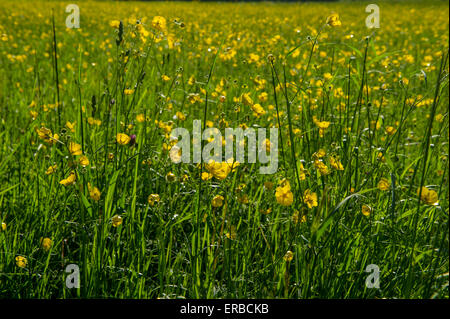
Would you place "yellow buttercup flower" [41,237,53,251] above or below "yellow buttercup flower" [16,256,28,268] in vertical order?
above

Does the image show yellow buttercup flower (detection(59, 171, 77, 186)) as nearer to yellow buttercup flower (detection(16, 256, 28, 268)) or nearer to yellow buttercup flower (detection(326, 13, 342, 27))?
yellow buttercup flower (detection(16, 256, 28, 268))

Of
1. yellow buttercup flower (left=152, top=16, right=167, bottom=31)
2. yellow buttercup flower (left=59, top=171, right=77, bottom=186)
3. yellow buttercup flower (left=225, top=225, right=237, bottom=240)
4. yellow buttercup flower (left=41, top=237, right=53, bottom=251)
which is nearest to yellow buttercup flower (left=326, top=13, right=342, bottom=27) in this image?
yellow buttercup flower (left=152, top=16, right=167, bottom=31)

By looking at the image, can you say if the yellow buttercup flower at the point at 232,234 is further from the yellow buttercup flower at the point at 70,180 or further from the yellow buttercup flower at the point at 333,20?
the yellow buttercup flower at the point at 333,20

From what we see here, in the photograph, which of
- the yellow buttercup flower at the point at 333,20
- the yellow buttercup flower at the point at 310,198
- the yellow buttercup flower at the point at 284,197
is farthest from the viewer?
the yellow buttercup flower at the point at 333,20

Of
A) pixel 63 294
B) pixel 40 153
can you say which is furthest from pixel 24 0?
pixel 63 294

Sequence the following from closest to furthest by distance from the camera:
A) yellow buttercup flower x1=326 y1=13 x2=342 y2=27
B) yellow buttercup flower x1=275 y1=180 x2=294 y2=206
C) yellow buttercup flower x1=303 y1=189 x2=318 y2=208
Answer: yellow buttercup flower x1=275 y1=180 x2=294 y2=206, yellow buttercup flower x1=303 y1=189 x2=318 y2=208, yellow buttercup flower x1=326 y1=13 x2=342 y2=27

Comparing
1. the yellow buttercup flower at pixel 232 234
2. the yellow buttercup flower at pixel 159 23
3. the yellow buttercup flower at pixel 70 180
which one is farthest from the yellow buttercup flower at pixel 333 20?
the yellow buttercup flower at pixel 70 180

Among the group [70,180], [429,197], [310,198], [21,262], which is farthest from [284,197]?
[21,262]

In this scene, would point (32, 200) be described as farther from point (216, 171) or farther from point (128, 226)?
point (216, 171)

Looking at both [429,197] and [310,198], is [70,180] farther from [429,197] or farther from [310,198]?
[429,197]

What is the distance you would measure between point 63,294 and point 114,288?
13 cm
